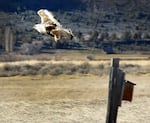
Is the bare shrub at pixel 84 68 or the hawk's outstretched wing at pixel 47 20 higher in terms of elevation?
the hawk's outstretched wing at pixel 47 20

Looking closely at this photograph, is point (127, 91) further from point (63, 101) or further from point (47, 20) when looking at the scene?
point (63, 101)

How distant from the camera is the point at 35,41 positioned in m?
27.0

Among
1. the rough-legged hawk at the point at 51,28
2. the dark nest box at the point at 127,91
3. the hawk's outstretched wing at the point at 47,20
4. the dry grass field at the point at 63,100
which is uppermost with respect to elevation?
the hawk's outstretched wing at the point at 47,20

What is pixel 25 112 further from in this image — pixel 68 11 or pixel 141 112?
pixel 68 11

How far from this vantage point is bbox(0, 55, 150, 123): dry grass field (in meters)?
9.44

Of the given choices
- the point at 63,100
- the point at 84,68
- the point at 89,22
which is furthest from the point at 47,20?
the point at 89,22

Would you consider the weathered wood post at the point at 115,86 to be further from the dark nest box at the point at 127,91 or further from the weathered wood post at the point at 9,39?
the weathered wood post at the point at 9,39

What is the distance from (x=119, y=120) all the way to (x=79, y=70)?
24.7 feet

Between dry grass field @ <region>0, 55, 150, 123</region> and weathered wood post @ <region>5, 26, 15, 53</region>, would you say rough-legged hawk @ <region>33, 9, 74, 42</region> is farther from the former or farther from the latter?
weathered wood post @ <region>5, 26, 15, 53</region>

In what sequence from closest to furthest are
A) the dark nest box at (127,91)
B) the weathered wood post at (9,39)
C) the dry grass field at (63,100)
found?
the dark nest box at (127,91)
the dry grass field at (63,100)
the weathered wood post at (9,39)

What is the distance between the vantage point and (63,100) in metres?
11.1

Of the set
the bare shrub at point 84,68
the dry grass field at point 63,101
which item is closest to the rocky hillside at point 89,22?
the bare shrub at point 84,68

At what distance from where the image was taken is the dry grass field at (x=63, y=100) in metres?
9.44

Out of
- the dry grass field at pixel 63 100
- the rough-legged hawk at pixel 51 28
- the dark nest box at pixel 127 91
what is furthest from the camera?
the dry grass field at pixel 63 100
